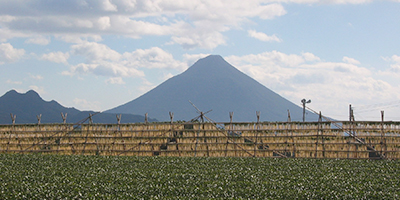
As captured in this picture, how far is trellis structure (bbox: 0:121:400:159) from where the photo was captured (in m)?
25.5

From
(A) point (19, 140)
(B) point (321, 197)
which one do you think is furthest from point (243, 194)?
(A) point (19, 140)

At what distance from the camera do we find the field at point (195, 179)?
569 inches

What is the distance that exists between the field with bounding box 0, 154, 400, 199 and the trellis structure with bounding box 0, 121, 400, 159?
11.6ft

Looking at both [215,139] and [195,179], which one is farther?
[215,139]

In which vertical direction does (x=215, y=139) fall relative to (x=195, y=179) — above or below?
above

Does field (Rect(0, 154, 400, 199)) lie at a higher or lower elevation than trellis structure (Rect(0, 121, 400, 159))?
lower

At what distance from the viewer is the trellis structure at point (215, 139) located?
25469 mm

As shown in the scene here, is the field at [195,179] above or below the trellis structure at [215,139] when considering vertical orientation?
below

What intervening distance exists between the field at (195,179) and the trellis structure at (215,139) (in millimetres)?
3536

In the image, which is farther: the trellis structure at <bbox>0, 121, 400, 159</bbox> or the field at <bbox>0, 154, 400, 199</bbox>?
the trellis structure at <bbox>0, 121, 400, 159</bbox>

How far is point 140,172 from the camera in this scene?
1848cm

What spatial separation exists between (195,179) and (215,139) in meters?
10.1

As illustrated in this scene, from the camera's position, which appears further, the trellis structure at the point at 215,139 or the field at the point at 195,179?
the trellis structure at the point at 215,139

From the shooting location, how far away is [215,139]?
26.8 m
